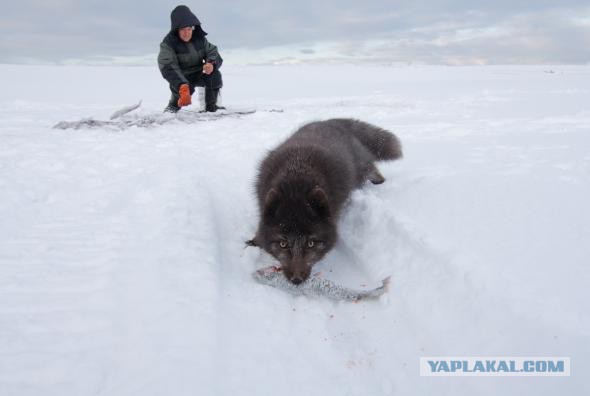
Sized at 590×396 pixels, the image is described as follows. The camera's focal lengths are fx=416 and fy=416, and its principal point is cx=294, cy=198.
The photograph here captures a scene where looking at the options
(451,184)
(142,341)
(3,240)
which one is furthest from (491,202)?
(3,240)

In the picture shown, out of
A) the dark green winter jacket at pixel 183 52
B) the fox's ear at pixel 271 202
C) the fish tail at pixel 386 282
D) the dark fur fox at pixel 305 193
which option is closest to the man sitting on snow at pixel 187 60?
the dark green winter jacket at pixel 183 52

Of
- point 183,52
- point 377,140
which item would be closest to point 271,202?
point 377,140

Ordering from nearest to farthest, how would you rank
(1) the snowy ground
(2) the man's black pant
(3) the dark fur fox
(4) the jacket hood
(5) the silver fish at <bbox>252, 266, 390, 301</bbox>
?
1. (1) the snowy ground
2. (5) the silver fish at <bbox>252, 266, 390, 301</bbox>
3. (3) the dark fur fox
4. (4) the jacket hood
5. (2) the man's black pant

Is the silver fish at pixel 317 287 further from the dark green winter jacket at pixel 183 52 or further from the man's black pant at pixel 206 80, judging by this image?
the man's black pant at pixel 206 80

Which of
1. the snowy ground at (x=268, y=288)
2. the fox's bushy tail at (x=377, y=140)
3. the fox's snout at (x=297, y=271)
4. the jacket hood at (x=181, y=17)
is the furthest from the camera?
the jacket hood at (x=181, y=17)

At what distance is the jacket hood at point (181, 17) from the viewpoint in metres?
11.1

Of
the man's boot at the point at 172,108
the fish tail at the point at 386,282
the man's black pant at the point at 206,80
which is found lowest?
the fish tail at the point at 386,282

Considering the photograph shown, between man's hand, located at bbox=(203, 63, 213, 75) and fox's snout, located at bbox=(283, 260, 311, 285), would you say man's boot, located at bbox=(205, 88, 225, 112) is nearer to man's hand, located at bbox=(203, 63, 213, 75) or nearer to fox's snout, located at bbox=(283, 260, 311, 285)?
man's hand, located at bbox=(203, 63, 213, 75)

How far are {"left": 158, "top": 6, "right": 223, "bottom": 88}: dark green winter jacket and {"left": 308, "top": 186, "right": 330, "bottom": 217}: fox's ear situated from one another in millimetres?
8357

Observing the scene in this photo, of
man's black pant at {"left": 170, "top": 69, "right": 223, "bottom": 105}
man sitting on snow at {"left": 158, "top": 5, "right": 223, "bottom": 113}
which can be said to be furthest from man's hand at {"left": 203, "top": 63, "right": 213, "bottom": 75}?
man's black pant at {"left": 170, "top": 69, "right": 223, "bottom": 105}

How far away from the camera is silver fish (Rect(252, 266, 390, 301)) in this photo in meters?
3.40

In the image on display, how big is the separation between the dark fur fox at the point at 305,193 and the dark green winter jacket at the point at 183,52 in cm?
675

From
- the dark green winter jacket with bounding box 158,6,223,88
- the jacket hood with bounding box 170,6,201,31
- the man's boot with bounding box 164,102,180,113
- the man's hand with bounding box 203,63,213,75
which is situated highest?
the jacket hood with bounding box 170,6,201,31

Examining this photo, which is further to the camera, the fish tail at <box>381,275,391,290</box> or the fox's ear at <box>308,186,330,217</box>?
the fox's ear at <box>308,186,330,217</box>
